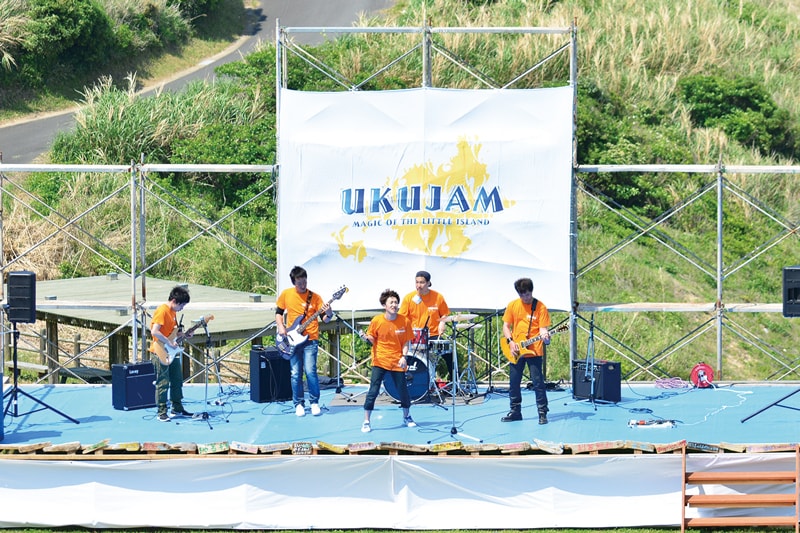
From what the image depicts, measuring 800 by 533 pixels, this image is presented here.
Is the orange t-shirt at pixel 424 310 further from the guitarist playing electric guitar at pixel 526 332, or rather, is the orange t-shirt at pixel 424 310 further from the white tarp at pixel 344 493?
the white tarp at pixel 344 493

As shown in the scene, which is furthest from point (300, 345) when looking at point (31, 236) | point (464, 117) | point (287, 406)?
point (31, 236)

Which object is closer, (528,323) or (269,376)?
(528,323)

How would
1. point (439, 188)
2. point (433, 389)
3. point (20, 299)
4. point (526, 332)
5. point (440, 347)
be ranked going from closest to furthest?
point (526, 332)
point (20, 299)
point (440, 347)
point (433, 389)
point (439, 188)

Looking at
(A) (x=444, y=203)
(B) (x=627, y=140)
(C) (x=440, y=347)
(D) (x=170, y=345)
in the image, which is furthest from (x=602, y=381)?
(B) (x=627, y=140)

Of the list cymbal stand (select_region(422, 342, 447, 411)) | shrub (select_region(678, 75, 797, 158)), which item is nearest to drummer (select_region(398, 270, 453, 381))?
cymbal stand (select_region(422, 342, 447, 411))

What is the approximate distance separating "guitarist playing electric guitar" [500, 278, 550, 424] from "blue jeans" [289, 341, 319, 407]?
7.69ft

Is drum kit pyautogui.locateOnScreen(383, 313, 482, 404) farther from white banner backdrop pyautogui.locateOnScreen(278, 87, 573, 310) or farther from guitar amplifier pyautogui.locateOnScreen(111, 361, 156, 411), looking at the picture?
guitar amplifier pyautogui.locateOnScreen(111, 361, 156, 411)

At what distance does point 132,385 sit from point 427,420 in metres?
3.70

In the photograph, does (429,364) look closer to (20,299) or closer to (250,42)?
(20,299)

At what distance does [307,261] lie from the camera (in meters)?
14.9

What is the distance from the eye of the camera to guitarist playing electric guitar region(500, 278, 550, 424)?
501 inches

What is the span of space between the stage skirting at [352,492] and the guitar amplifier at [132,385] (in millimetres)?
2852

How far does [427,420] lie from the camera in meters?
13.1

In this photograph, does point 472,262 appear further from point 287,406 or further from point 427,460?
point 427,460
